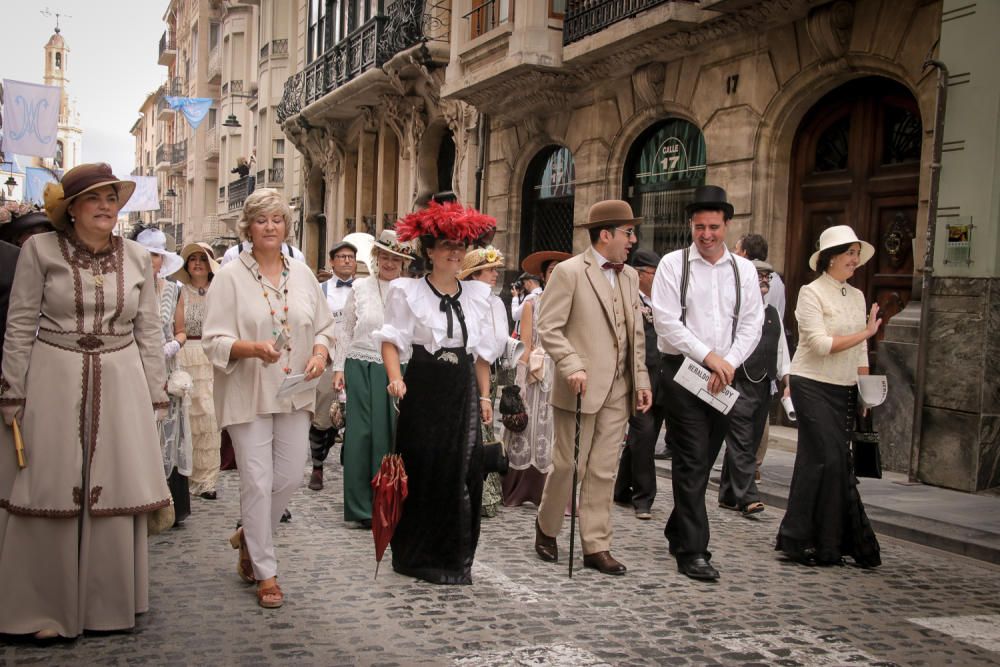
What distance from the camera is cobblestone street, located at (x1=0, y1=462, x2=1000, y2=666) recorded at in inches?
167

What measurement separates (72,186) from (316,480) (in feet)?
13.1

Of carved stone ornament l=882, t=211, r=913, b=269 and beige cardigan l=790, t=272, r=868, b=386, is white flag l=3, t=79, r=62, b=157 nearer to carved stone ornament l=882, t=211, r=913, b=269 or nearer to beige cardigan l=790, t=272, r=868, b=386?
carved stone ornament l=882, t=211, r=913, b=269

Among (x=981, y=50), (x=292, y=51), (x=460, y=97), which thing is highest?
(x=292, y=51)

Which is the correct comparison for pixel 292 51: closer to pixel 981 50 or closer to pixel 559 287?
pixel 981 50

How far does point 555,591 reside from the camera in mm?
5254

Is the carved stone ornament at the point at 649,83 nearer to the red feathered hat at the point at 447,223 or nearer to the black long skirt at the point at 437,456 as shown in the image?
the red feathered hat at the point at 447,223

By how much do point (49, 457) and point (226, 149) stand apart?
45092mm

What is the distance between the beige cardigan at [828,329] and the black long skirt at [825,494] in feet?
0.25

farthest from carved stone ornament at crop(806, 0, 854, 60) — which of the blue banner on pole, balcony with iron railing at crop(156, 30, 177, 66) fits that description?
balcony with iron railing at crop(156, 30, 177, 66)

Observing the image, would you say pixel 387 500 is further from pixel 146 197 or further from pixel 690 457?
pixel 146 197

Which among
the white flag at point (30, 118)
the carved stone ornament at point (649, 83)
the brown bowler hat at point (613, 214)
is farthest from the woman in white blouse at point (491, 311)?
the white flag at point (30, 118)

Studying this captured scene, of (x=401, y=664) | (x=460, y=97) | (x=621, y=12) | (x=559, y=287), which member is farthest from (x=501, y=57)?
(x=401, y=664)

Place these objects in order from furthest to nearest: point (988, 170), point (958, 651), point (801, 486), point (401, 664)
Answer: point (988, 170) < point (801, 486) < point (958, 651) < point (401, 664)

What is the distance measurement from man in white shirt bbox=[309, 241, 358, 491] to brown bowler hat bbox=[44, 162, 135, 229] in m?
3.06
